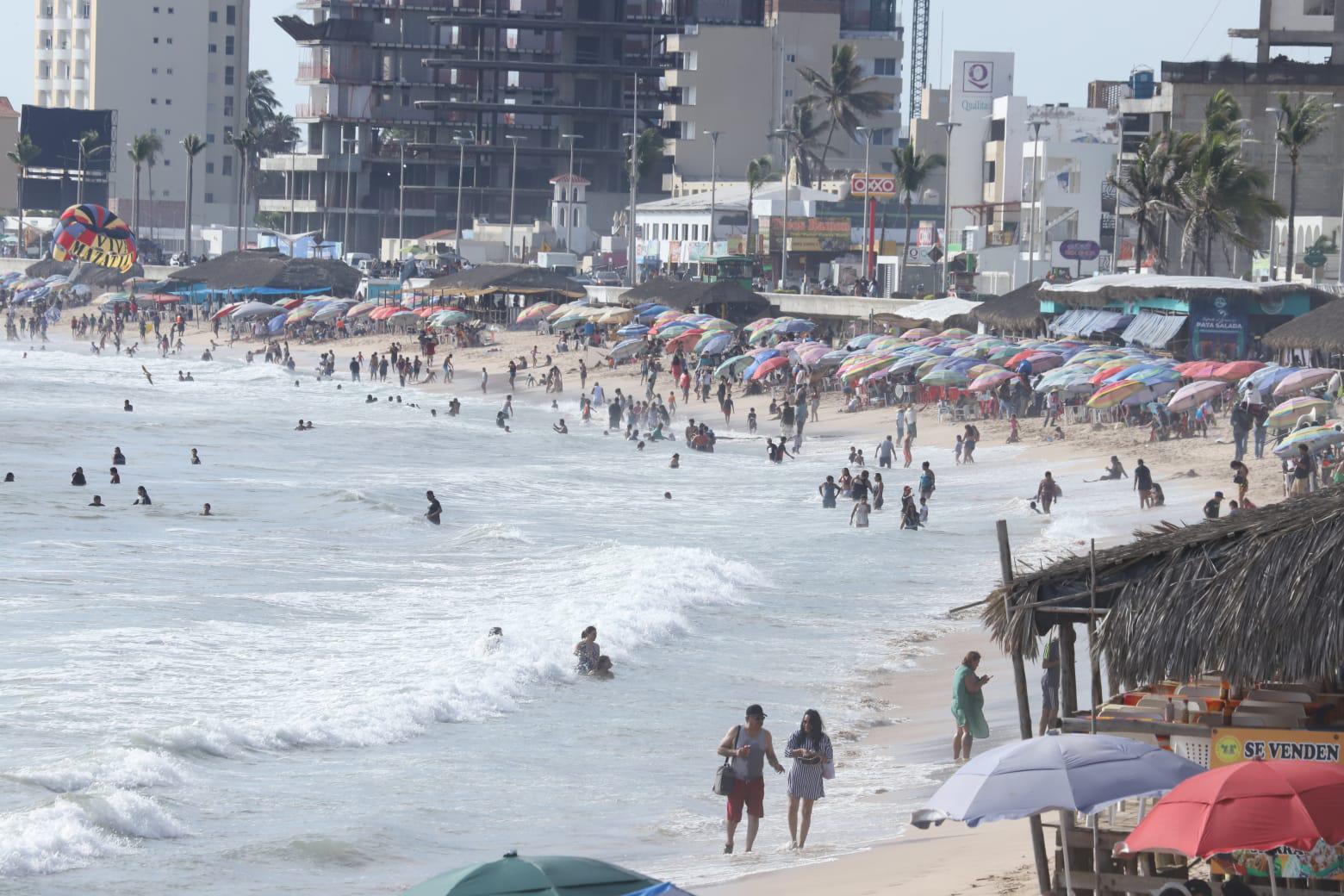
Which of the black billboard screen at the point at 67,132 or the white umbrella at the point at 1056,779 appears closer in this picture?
the white umbrella at the point at 1056,779

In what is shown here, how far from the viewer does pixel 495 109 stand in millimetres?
128125

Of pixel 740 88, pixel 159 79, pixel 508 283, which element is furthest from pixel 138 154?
pixel 508 283

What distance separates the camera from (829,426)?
50.7m

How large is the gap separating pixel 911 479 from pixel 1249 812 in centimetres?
3275

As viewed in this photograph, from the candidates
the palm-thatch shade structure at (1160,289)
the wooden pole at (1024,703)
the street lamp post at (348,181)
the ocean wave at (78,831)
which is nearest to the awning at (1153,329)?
A: the palm-thatch shade structure at (1160,289)

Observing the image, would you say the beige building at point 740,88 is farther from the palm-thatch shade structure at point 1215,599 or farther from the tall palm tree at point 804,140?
the palm-thatch shade structure at point 1215,599

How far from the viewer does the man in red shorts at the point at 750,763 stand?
42.3 feet

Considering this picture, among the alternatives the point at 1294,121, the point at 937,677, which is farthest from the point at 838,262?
the point at 937,677

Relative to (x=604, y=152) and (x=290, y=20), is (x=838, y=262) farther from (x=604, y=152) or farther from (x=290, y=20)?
(x=290, y=20)

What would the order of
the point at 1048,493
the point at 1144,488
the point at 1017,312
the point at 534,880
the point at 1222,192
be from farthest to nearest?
the point at 1017,312, the point at 1222,192, the point at 1048,493, the point at 1144,488, the point at 534,880

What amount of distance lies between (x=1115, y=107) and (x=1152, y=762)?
83.8 metres

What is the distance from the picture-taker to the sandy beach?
1179cm

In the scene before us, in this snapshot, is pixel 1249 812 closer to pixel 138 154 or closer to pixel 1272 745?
pixel 1272 745

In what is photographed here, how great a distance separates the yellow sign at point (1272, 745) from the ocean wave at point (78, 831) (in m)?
7.86
